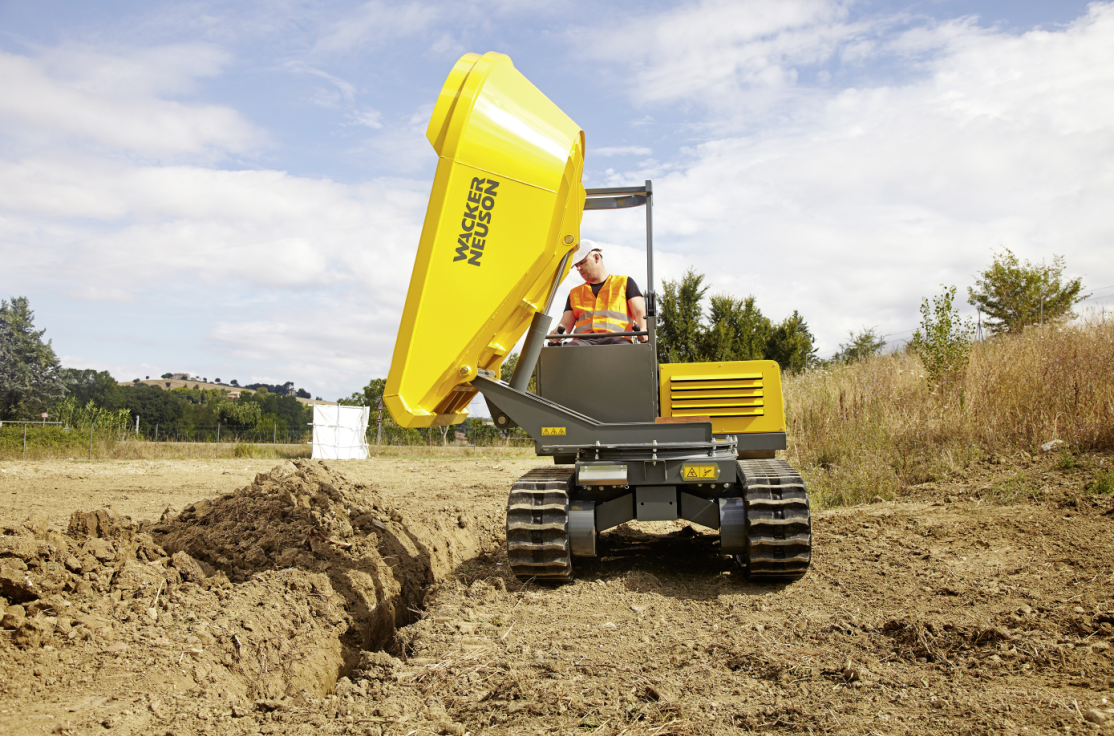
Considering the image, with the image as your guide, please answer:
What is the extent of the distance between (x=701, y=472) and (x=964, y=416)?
708cm

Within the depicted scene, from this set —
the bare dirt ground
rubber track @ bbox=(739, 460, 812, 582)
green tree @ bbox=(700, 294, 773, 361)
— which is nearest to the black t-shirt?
rubber track @ bbox=(739, 460, 812, 582)

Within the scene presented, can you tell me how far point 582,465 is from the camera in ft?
17.4

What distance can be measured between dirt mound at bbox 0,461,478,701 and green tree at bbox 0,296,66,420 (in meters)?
42.4

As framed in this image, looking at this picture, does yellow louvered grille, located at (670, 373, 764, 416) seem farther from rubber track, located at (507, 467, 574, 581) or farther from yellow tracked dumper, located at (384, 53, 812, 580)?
rubber track, located at (507, 467, 574, 581)

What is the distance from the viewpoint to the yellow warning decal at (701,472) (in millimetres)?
5227

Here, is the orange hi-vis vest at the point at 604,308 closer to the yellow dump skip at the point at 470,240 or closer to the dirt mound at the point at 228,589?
the yellow dump skip at the point at 470,240

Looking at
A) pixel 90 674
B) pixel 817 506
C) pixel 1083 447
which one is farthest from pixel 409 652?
pixel 1083 447

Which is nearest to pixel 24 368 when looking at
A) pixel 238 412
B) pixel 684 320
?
pixel 238 412

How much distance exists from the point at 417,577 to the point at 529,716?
3.40 metres

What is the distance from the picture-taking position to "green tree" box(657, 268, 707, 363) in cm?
2152

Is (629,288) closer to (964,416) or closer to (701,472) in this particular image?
(701,472)

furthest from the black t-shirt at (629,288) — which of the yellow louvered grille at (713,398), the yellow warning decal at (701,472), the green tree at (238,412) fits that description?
the green tree at (238,412)

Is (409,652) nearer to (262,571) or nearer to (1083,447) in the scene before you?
(262,571)

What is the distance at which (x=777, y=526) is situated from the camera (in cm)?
509
